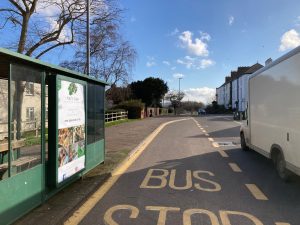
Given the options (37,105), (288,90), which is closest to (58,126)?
(37,105)

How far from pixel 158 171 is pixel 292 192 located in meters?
3.47

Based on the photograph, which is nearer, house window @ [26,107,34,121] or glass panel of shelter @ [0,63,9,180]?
house window @ [26,107,34,121]

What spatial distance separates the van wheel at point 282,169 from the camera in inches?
336

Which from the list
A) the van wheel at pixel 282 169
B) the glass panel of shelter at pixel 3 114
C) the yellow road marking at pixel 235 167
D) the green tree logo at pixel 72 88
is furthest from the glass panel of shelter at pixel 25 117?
the yellow road marking at pixel 235 167

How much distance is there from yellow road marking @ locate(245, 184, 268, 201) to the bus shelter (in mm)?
3503

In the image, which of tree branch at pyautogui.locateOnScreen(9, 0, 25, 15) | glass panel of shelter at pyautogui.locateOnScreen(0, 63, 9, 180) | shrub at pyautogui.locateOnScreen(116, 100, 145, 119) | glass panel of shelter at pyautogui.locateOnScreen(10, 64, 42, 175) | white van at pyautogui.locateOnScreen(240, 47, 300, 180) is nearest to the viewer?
glass panel of shelter at pyautogui.locateOnScreen(10, 64, 42, 175)

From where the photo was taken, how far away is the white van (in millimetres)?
7680

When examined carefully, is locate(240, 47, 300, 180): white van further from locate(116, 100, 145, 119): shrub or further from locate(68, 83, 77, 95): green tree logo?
locate(116, 100, 145, 119): shrub

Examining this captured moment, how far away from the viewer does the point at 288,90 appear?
807 centimetres

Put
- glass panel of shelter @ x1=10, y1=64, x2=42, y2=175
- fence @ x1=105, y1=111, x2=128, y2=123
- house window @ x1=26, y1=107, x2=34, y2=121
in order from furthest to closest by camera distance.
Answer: fence @ x1=105, y1=111, x2=128, y2=123
house window @ x1=26, y1=107, x2=34, y2=121
glass panel of shelter @ x1=10, y1=64, x2=42, y2=175

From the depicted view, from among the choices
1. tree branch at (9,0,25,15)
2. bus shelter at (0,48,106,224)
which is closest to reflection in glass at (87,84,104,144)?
bus shelter at (0,48,106,224)

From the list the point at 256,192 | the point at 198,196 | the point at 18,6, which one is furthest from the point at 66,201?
the point at 18,6

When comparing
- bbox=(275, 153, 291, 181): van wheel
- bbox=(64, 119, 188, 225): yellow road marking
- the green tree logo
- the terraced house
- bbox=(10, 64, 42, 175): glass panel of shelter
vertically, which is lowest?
bbox=(64, 119, 188, 225): yellow road marking

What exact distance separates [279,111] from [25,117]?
5498 millimetres
